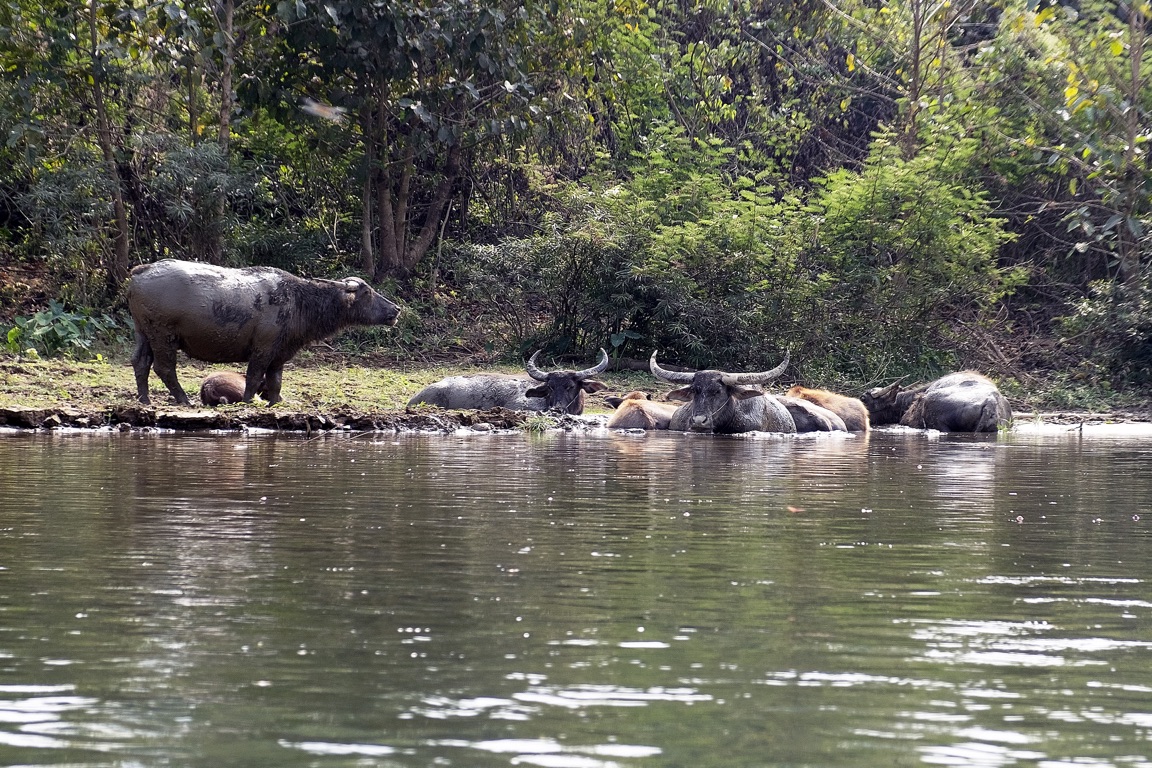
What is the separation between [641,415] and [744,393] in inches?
47.4

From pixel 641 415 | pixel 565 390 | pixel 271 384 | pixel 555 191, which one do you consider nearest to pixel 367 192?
pixel 555 191

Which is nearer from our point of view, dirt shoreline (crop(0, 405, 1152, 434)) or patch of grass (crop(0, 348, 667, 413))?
dirt shoreline (crop(0, 405, 1152, 434))

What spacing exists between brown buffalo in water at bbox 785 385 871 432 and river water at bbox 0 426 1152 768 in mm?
8119

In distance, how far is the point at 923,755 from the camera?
133 inches

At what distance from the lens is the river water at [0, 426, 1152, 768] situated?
351 centimetres

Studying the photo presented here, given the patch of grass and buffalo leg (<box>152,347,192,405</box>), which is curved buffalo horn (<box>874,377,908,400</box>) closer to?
the patch of grass

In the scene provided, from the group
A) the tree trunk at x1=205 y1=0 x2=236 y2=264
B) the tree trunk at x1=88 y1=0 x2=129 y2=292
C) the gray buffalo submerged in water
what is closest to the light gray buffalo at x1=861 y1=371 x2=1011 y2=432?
the gray buffalo submerged in water

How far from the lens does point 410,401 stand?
17609mm

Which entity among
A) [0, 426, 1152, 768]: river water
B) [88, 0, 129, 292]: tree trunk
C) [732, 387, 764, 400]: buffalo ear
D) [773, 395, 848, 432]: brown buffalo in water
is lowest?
Result: [0, 426, 1152, 768]: river water

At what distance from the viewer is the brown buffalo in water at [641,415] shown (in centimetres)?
1695

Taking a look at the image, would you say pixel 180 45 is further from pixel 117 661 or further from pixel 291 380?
pixel 117 661

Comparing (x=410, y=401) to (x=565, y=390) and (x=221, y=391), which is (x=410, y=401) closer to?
(x=565, y=390)

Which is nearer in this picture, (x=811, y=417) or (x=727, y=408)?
(x=727, y=408)

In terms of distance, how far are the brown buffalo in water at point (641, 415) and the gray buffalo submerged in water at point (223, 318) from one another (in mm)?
3521
